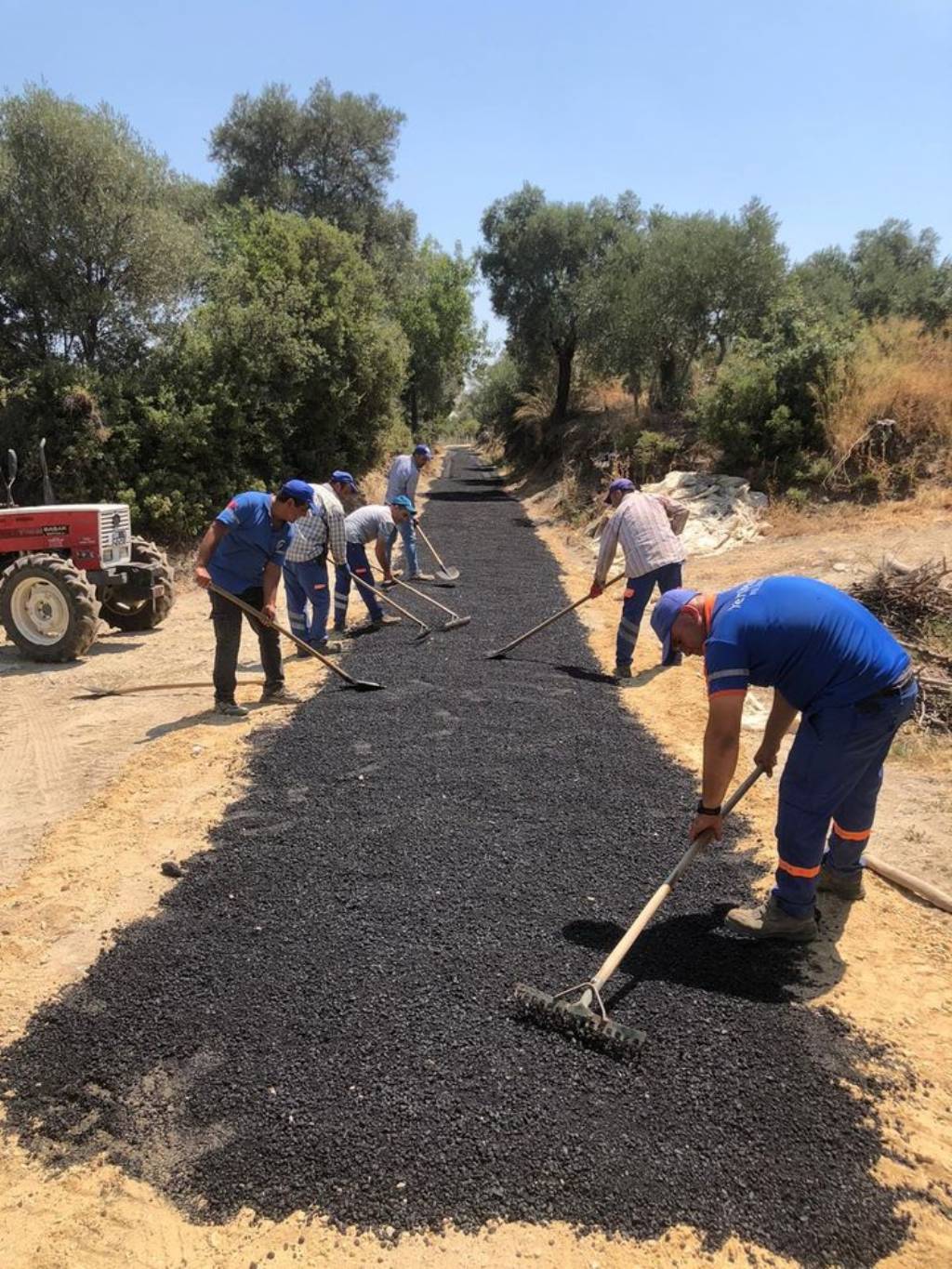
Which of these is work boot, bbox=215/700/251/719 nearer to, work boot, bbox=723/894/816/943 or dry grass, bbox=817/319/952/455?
work boot, bbox=723/894/816/943

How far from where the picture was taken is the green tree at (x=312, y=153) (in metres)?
23.2

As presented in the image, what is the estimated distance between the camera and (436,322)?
2991cm

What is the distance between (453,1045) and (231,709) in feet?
12.0

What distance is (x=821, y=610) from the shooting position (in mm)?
2803

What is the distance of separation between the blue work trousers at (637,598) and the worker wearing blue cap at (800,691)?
3320mm

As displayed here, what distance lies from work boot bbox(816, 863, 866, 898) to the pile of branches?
2.89 m

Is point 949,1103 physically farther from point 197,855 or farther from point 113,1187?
point 197,855

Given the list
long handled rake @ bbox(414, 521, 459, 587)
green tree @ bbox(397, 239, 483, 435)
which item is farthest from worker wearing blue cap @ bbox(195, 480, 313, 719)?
green tree @ bbox(397, 239, 483, 435)

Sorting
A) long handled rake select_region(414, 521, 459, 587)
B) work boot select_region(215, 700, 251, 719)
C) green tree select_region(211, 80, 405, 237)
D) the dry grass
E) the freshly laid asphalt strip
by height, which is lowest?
the freshly laid asphalt strip

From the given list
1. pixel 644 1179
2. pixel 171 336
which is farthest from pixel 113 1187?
pixel 171 336

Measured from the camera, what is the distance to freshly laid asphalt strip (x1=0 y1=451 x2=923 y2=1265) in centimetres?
212

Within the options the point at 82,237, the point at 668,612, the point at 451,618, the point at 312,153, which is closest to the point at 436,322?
the point at 312,153

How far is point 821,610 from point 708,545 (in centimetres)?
902

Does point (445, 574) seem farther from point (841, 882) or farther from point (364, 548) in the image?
point (841, 882)
